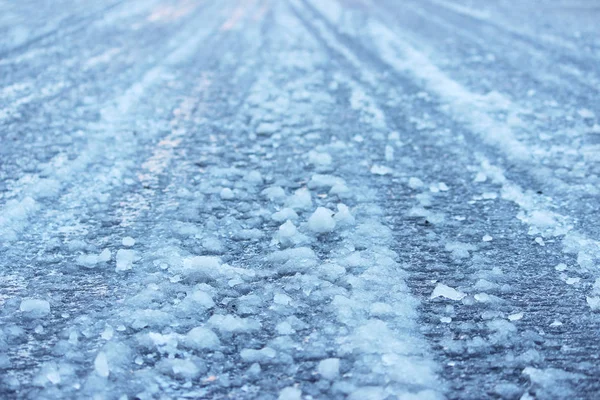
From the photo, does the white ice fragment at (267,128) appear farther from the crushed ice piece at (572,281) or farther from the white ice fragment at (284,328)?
the crushed ice piece at (572,281)

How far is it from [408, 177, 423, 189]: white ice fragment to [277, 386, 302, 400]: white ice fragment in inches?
53.2

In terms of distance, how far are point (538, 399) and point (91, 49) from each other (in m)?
4.98

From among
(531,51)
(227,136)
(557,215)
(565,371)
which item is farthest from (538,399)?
(531,51)

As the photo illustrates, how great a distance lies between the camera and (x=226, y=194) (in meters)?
2.45

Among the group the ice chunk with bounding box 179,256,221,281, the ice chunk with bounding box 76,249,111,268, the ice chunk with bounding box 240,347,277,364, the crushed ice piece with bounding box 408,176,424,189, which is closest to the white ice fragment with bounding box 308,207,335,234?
the ice chunk with bounding box 179,256,221,281

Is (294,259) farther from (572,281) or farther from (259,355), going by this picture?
(572,281)

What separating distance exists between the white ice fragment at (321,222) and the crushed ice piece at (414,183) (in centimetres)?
55

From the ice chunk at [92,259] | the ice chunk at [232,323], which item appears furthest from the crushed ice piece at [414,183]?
the ice chunk at [92,259]

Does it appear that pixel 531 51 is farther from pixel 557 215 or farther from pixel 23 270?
pixel 23 270

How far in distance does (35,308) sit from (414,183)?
1.71 metres

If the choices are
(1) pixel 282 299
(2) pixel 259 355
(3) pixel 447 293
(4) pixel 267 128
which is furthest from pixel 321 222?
(4) pixel 267 128

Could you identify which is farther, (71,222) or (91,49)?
(91,49)

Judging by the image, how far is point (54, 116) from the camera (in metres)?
3.31

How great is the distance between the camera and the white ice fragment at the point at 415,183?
8.29 ft
